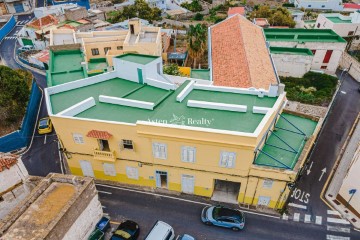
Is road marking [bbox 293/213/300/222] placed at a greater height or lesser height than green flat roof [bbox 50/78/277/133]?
lesser

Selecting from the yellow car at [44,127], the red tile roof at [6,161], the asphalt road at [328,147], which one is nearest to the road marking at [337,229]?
the asphalt road at [328,147]

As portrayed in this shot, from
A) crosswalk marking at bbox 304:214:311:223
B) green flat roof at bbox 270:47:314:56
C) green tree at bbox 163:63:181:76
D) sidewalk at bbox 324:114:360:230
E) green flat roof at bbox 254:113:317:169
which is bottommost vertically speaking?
crosswalk marking at bbox 304:214:311:223

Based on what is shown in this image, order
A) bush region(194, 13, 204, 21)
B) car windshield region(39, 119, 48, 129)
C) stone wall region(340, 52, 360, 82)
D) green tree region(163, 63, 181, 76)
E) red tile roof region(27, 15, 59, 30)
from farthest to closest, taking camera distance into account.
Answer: bush region(194, 13, 204, 21) → red tile roof region(27, 15, 59, 30) → stone wall region(340, 52, 360, 82) → green tree region(163, 63, 181, 76) → car windshield region(39, 119, 48, 129)

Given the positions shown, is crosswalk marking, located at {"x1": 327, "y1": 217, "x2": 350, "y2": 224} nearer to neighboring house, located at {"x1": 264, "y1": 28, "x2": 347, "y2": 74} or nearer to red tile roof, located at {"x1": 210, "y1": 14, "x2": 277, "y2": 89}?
red tile roof, located at {"x1": 210, "y1": 14, "x2": 277, "y2": 89}

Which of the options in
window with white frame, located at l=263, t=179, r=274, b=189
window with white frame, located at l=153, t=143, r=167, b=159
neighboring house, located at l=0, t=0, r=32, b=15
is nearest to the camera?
window with white frame, located at l=263, t=179, r=274, b=189

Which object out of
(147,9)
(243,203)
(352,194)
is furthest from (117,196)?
(147,9)

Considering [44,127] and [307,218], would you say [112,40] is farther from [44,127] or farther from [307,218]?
[307,218]

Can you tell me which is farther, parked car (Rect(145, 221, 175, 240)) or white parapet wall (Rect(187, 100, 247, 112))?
white parapet wall (Rect(187, 100, 247, 112))

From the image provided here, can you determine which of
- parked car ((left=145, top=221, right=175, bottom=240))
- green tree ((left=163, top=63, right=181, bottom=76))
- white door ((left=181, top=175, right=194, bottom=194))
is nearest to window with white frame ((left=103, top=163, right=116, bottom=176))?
white door ((left=181, top=175, right=194, bottom=194))
